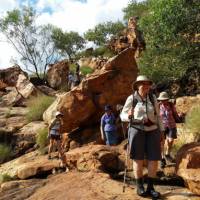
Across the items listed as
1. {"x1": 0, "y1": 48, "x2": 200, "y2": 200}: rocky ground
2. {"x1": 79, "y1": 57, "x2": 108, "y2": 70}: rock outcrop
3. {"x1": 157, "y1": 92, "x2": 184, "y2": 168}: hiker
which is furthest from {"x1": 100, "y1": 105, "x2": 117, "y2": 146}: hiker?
{"x1": 79, "y1": 57, "x2": 108, "y2": 70}: rock outcrop

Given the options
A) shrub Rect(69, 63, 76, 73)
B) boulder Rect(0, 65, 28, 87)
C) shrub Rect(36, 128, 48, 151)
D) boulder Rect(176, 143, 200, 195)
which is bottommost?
boulder Rect(176, 143, 200, 195)

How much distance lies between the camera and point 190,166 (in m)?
8.75

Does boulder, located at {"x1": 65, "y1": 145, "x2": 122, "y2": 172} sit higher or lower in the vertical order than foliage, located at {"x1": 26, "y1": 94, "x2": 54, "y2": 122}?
lower

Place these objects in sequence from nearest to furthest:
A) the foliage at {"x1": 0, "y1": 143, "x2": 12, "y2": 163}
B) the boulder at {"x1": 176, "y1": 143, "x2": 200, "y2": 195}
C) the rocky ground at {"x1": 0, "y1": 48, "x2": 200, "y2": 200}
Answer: the boulder at {"x1": 176, "y1": 143, "x2": 200, "y2": 195} → the rocky ground at {"x1": 0, "y1": 48, "x2": 200, "y2": 200} → the foliage at {"x1": 0, "y1": 143, "x2": 12, "y2": 163}

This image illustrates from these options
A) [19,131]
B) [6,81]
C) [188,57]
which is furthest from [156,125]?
[6,81]

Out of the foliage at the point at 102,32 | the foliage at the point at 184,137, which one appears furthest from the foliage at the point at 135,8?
the foliage at the point at 184,137

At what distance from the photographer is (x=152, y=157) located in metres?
7.70

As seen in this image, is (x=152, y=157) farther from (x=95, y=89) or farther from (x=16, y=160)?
(x=16, y=160)

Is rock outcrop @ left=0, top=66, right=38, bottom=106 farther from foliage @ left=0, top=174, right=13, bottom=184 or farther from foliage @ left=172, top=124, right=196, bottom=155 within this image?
foliage @ left=172, top=124, right=196, bottom=155

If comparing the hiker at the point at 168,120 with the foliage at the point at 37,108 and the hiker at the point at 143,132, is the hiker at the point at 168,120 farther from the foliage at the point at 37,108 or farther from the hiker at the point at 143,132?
the foliage at the point at 37,108

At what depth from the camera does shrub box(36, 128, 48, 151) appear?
671 inches

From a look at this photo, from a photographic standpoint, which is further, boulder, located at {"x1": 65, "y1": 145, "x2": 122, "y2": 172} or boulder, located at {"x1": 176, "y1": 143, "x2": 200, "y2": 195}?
boulder, located at {"x1": 65, "y1": 145, "x2": 122, "y2": 172}

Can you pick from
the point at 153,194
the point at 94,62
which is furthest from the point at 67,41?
the point at 153,194

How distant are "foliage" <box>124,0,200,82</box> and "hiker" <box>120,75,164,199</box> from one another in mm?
8386
